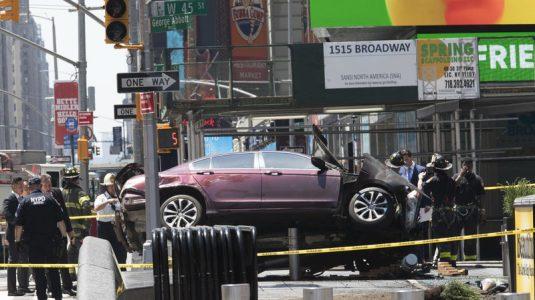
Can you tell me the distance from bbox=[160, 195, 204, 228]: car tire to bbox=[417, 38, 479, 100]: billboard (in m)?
6.21

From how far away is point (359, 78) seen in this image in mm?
21359

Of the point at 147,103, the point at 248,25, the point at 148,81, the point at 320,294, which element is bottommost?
the point at 320,294

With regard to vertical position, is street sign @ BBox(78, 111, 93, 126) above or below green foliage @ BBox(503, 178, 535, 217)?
above

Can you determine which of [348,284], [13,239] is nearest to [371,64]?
[348,284]

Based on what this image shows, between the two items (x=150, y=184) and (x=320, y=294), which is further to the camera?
(x=150, y=184)

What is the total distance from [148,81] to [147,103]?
0.30 meters

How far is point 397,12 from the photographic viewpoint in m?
22.6

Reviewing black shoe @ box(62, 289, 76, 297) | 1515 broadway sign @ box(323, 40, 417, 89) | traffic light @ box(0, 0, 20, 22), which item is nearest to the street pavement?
black shoe @ box(62, 289, 76, 297)

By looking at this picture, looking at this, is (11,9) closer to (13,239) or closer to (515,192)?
(13,239)

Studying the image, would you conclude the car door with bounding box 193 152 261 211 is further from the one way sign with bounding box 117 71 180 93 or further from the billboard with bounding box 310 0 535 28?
the billboard with bounding box 310 0 535 28

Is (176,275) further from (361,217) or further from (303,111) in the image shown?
(303,111)

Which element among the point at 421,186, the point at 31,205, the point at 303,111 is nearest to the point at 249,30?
the point at 303,111

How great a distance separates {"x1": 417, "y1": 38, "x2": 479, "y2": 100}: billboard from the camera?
830 inches

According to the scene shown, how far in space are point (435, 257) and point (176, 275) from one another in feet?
28.8
